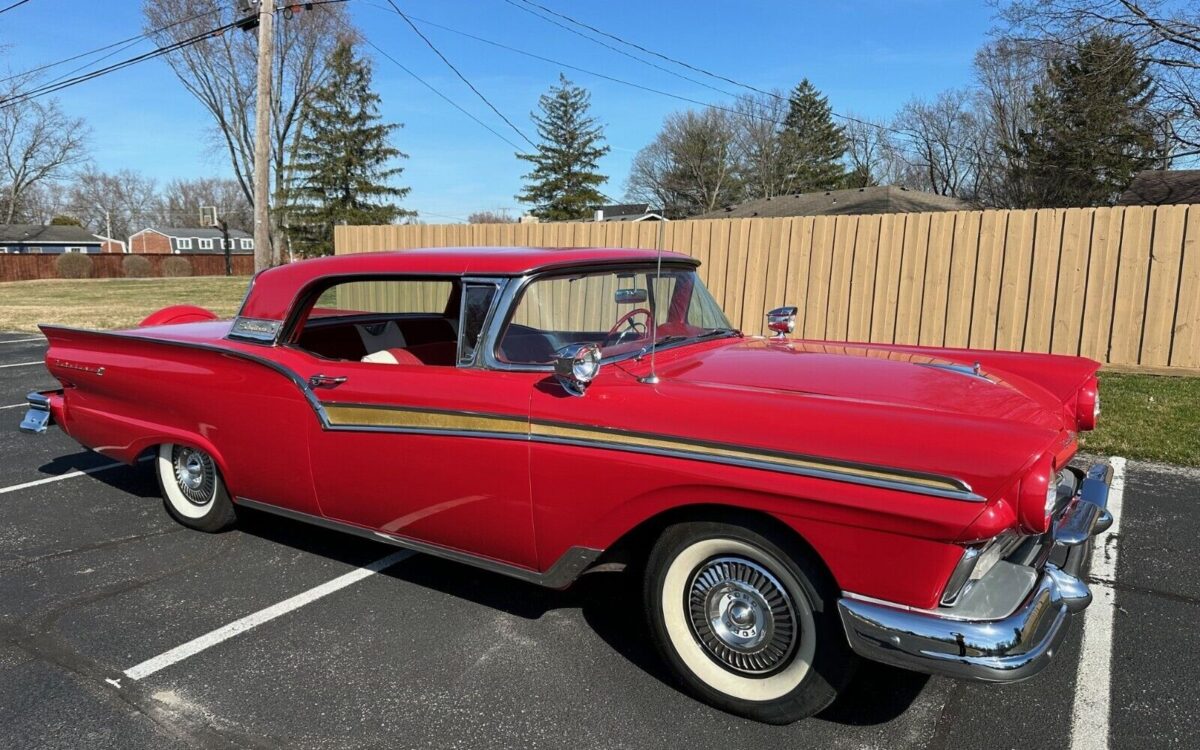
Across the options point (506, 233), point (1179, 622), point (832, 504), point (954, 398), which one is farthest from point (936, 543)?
point (506, 233)

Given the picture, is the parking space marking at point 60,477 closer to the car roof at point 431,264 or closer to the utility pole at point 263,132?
the car roof at point 431,264

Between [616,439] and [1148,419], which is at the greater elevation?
[616,439]

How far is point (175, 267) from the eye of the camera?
45.3 meters

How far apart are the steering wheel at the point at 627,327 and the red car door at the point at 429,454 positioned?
0.48 m

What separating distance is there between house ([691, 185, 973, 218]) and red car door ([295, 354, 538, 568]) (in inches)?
720

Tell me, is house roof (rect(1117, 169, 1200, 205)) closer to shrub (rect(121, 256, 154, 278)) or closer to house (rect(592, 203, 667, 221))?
house (rect(592, 203, 667, 221))

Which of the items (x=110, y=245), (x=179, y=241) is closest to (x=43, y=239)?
(x=110, y=245)

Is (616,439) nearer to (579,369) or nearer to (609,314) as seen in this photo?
(579,369)

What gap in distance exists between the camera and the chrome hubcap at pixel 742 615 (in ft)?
8.15

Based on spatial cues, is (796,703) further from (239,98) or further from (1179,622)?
(239,98)

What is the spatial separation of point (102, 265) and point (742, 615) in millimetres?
49231

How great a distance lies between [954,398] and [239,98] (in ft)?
109

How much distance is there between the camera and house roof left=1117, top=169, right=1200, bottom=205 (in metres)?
20.9

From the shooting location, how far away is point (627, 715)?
2641 mm
